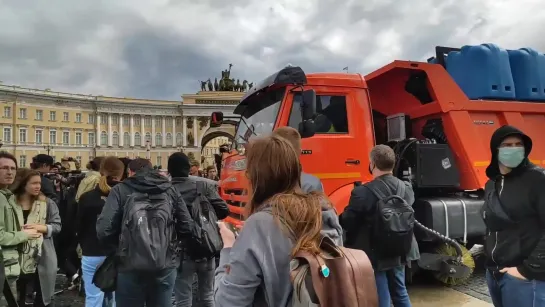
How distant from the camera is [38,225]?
13.4 ft

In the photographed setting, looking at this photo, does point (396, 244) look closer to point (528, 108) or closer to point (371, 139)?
point (371, 139)

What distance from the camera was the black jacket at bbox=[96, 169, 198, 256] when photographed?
10.4 feet

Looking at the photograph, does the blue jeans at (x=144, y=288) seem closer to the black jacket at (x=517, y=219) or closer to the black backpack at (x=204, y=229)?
the black backpack at (x=204, y=229)

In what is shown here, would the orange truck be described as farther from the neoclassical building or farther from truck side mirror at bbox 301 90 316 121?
the neoclassical building

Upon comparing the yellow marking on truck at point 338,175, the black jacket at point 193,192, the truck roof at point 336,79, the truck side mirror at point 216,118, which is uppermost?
the truck roof at point 336,79

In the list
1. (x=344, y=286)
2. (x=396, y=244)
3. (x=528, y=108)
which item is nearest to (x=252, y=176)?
(x=344, y=286)

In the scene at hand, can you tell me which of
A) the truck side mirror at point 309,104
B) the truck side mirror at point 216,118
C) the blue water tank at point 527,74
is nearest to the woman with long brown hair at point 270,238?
the truck side mirror at point 309,104

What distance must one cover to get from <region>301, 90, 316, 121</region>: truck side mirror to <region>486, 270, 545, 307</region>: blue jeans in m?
2.64

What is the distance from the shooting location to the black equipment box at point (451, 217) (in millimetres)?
5188

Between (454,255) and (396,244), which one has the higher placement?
(396,244)

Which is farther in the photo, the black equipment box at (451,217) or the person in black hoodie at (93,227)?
the black equipment box at (451,217)

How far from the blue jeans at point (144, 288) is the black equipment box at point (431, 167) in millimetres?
3625

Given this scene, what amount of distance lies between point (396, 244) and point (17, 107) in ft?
250

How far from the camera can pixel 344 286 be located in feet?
4.54
